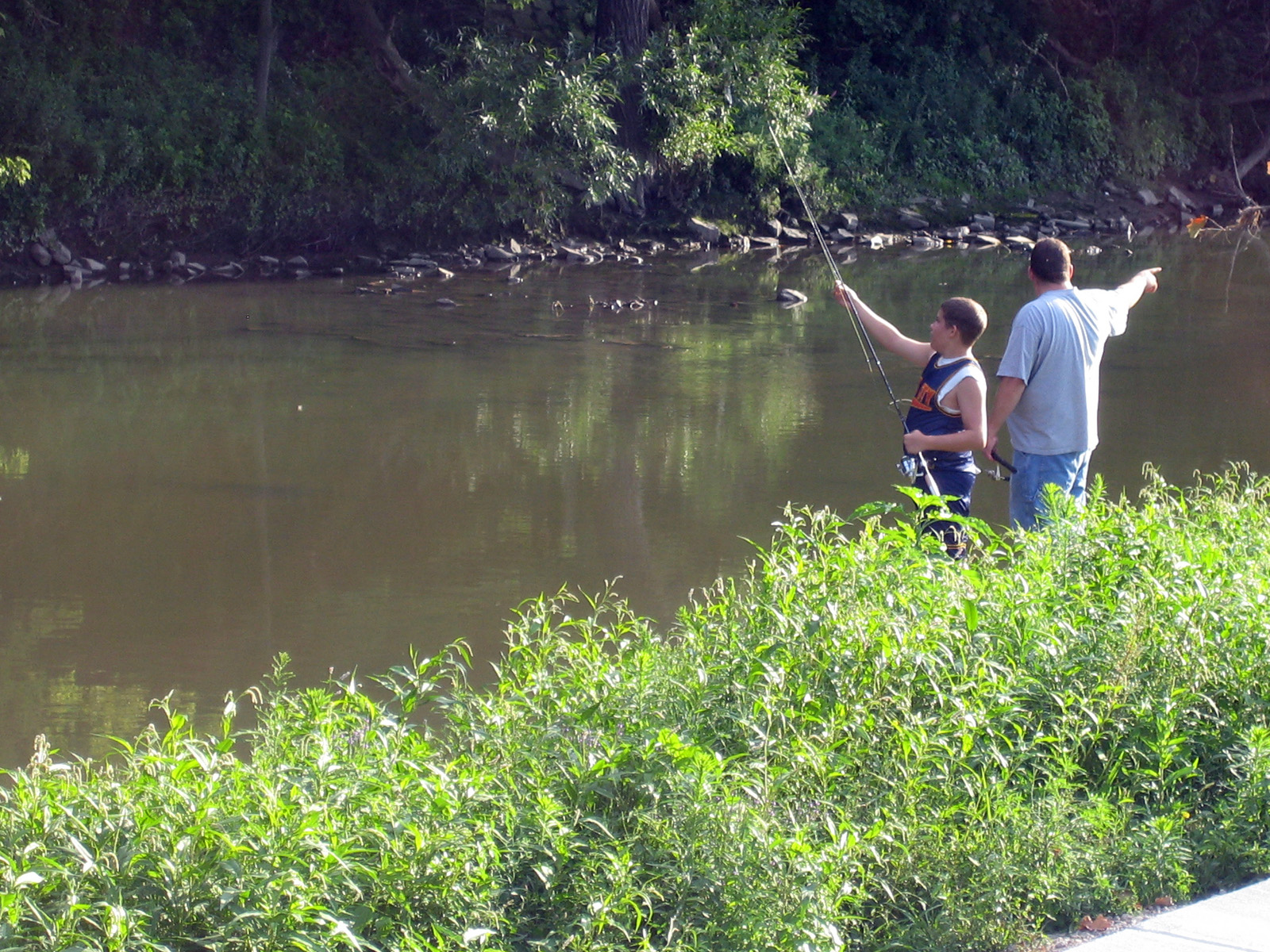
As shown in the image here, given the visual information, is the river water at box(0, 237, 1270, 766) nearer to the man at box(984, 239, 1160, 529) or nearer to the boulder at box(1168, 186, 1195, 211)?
the man at box(984, 239, 1160, 529)

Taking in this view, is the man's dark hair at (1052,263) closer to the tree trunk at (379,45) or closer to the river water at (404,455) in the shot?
the river water at (404,455)

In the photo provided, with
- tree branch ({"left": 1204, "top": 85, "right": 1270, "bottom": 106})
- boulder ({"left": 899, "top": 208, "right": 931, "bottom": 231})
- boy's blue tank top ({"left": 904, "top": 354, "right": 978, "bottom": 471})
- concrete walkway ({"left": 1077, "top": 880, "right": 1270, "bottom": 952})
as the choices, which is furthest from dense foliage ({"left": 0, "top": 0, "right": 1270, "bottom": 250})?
concrete walkway ({"left": 1077, "top": 880, "right": 1270, "bottom": 952})

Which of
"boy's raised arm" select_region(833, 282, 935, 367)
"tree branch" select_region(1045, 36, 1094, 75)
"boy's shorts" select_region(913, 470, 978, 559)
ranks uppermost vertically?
"tree branch" select_region(1045, 36, 1094, 75)

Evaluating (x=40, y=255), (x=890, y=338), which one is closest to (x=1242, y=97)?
(x=40, y=255)

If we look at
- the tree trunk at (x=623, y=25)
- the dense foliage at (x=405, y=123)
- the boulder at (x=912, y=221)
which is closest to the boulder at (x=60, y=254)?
the dense foliage at (x=405, y=123)

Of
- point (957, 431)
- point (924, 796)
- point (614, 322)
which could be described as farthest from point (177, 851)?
point (614, 322)

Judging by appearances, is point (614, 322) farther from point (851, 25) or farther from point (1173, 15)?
point (1173, 15)

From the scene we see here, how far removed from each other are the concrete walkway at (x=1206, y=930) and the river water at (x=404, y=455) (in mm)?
3500

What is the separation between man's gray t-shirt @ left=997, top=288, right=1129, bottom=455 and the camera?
5742 mm

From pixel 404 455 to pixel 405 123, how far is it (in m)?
14.4

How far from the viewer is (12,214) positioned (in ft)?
61.9

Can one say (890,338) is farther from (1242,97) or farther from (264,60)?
(1242,97)

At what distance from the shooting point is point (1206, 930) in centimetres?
321

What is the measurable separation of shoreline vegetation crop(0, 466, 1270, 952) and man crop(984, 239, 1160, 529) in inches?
48.2
